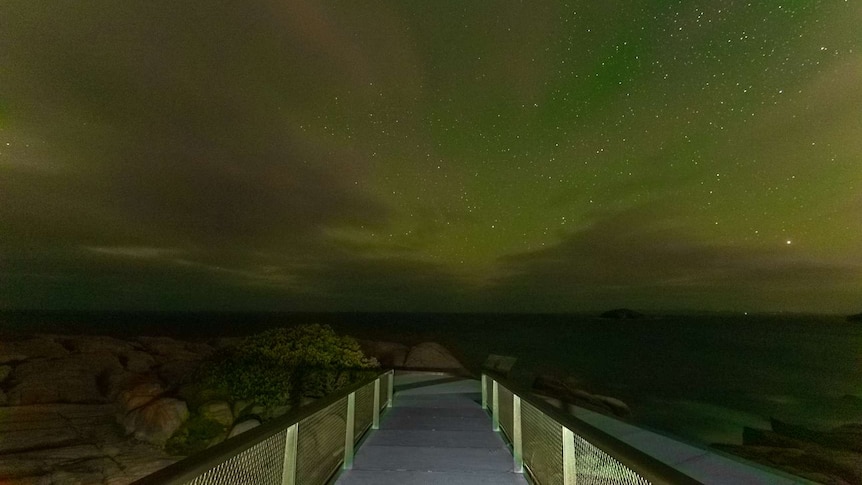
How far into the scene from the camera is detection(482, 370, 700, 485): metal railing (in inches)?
80.2

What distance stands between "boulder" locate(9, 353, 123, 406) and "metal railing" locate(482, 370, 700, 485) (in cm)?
1205

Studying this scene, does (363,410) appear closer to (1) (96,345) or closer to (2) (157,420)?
(2) (157,420)

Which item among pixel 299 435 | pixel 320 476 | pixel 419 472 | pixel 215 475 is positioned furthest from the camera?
pixel 419 472

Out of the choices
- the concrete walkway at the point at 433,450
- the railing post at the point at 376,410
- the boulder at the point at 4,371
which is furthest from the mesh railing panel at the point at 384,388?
the boulder at the point at 4,371

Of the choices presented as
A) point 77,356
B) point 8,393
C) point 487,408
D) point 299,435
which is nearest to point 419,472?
point 299,435

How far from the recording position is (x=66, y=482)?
7008 mm

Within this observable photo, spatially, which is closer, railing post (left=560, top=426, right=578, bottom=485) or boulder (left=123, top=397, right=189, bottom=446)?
railing post (left=560, top=426, right=578, bottom=485)

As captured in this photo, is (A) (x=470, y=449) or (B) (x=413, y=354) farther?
(B) (x=413, y=354)

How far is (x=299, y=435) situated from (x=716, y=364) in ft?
213

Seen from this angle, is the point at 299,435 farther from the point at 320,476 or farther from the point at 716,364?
the point at 716,364

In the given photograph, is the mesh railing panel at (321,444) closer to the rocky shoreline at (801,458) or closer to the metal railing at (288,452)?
the metal railing at (288,452)

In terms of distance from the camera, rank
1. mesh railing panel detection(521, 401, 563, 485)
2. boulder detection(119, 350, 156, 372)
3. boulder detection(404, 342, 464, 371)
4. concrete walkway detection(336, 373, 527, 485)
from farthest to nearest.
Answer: boulder detection(404, 342, 464, 371), boulder detection(119, 350, 156, 372), concrete walkway detection(336, 373, 527, 485), mesh railing panel detection(521, 401, 563, 485)

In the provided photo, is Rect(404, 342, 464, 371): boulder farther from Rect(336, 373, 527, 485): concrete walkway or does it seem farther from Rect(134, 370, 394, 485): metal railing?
Rect(134, 370, 394, 485): metal railing

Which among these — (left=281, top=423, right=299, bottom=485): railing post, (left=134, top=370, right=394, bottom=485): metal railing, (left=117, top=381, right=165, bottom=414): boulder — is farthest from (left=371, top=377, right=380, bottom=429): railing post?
(left=117, top=381, right=165, bottom=414): boulder
